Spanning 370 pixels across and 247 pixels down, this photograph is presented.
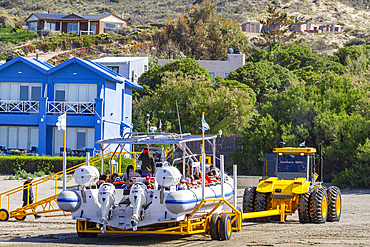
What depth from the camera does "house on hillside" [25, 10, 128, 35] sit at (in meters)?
92.9

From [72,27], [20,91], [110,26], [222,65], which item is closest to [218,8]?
[110,26]

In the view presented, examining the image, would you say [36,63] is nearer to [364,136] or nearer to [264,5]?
[364,136]

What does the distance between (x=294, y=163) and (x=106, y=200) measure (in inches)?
306

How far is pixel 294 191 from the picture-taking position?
18.7 m

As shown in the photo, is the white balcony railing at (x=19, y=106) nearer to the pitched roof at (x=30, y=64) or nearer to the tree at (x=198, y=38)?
the pitched roof at (x=30, y=64)

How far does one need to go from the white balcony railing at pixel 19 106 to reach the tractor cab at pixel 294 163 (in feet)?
79.0

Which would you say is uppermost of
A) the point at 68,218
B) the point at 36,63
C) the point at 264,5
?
the point at 264,5

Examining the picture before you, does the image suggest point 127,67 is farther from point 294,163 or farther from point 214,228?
point 214,228

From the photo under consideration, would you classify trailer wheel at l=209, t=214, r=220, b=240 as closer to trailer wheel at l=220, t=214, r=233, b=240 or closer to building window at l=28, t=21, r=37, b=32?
trailer wheel at l=220, t=214, r=233, b=240

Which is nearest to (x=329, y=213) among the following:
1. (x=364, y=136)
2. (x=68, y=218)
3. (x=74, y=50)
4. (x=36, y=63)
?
(x=68, y=218)

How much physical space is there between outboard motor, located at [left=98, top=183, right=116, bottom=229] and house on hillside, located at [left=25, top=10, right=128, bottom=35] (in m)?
78.7

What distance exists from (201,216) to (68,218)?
7906 mm

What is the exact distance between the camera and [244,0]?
14262 cm

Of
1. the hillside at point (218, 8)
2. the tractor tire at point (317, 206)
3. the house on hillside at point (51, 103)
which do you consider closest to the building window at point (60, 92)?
the house on hillside at point (51, 103)
